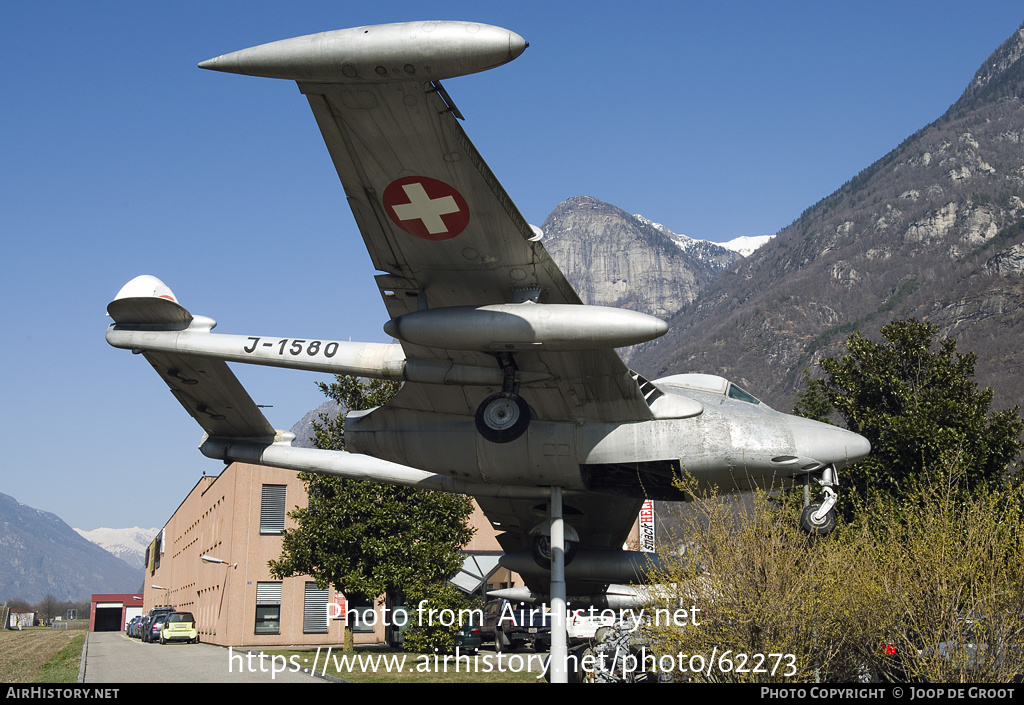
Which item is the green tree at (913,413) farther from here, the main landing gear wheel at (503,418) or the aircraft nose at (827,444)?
the main landing gear wheel at (503,418)

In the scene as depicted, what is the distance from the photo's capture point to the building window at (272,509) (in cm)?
4484

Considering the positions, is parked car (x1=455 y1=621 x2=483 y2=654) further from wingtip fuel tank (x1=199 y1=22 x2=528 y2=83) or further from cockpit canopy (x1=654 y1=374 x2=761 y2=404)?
wingtip fuel tank (x1=199 y1=22 x2=528 y2=83)

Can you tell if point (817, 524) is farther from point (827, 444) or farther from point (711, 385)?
point (711, 385)

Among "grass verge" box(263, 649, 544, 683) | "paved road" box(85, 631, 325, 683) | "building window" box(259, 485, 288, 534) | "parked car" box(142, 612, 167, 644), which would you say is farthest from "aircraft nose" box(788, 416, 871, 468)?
"parked car" box(142, 612, 167, 644)

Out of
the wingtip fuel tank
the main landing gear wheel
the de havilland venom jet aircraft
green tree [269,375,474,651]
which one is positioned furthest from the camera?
green tree [269,375,474,651]

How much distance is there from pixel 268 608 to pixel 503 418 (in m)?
36.8

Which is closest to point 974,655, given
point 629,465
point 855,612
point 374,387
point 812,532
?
point 855,612

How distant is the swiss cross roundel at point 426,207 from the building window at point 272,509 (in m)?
36.5

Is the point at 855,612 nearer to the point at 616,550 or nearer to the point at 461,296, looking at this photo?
the point at 616,550

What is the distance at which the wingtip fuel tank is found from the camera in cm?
830

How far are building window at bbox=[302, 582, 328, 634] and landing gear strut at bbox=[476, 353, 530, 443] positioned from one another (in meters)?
35.8

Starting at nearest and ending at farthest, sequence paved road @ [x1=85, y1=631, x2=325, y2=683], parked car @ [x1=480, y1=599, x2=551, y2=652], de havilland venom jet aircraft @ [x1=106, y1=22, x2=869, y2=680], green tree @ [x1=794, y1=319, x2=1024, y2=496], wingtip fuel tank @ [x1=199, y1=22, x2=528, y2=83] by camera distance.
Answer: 1. wingtip fuel tank @ [x1=199, y1=22, x2=528, y2=83]
2. de havilland venom jet aircraft @ [x1=106, y1=22, x2=869, y2=680]
3. paved road @ [x1=85, y1=631, x2=325, y2=683]
4. green tree @ [x1=794, y1=319, x2=1024, y2=496]
5. parked car @ [x1=480, y1=599, x2=551, y2=652]

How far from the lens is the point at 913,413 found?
73.8 ft

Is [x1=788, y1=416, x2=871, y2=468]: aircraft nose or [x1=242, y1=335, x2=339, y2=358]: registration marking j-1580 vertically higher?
[x1=242, y1=335, x2=339, y2=358]: registration marking j-1580
